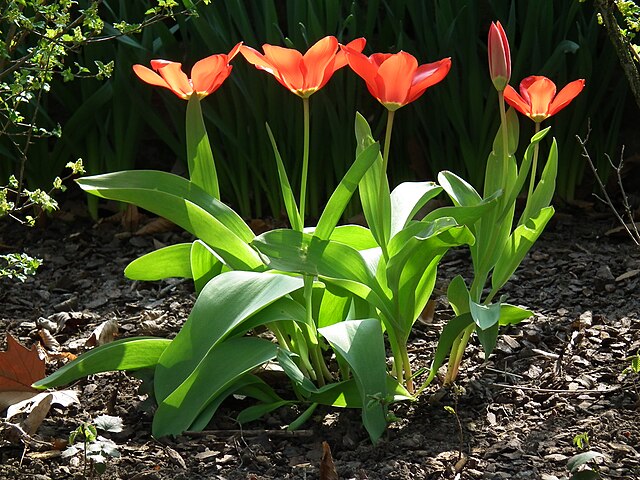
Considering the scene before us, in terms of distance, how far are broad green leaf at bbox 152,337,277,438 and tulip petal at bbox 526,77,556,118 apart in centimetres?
A: 71

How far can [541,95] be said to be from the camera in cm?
179

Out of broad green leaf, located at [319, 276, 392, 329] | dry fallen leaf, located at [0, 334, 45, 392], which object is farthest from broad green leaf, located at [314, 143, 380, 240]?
dry fallen leaf, located at [0, 334, 45, 392]

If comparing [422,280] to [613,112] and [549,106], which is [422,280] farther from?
[613,112]

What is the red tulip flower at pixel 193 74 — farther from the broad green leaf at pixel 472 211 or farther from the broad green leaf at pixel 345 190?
the broad green leaf at pixel 472 211

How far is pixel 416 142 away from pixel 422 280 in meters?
1.39

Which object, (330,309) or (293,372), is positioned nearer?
(293,372)

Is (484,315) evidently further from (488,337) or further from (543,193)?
(543,193)

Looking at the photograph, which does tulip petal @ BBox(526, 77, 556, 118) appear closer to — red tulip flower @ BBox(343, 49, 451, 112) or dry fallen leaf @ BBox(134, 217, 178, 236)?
red tulip flower @ BBox(343, 49, 451, 112)

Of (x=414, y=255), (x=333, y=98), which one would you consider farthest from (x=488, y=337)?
(x=333, y=98)

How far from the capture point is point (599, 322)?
2.32 m

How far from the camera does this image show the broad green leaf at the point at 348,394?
1.80m

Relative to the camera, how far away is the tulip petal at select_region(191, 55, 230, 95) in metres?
1.73

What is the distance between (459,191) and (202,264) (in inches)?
22.5

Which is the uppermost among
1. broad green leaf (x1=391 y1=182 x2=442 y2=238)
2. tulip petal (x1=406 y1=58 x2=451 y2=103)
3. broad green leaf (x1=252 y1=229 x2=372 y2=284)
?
tulip petal (x1=406 y1=58 x2=451 y2=103)
